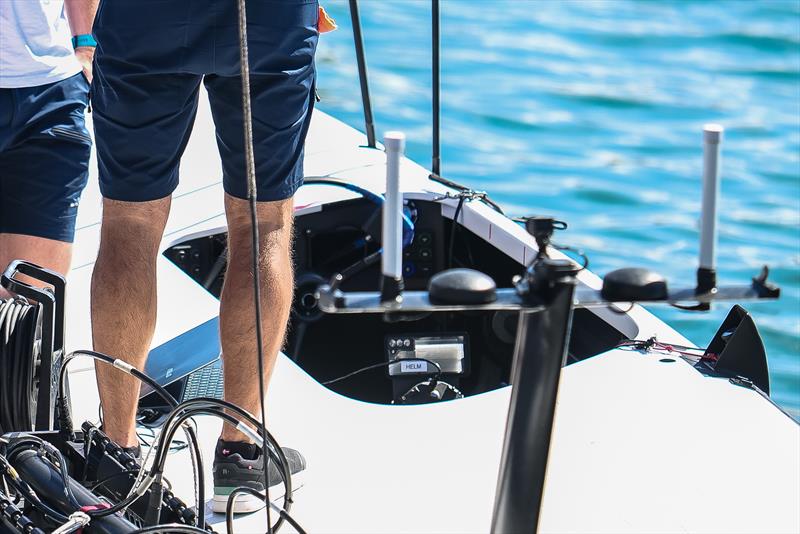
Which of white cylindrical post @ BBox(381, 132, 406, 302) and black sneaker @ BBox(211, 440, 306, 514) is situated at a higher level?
white cylindrical post @ BBox(381, 132, 406, 302)

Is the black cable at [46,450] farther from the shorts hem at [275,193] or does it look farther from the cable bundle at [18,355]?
the shorts hem at [275,193]

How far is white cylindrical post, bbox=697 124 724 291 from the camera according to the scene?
3.85ft

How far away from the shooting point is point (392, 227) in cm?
114

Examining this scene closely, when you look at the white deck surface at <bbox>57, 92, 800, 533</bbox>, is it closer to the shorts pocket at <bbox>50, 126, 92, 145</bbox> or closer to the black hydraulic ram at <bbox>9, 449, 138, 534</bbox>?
the black hydraulic ram at <bbox>9, 449, 138, 534</bbox>

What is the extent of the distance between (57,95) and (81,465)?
0.82m

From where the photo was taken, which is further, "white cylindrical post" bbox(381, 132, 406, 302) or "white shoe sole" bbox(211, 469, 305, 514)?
"white shoe sole" bbox(211, 469, 305, 514)

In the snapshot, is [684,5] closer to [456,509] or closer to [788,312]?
[788,312]

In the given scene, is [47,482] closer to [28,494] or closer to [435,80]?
[28,494]

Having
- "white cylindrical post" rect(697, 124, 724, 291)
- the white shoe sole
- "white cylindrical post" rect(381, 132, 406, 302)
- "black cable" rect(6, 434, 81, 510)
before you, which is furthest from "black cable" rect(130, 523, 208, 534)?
"white cylindrical post" rect(697, 124, 724, 291)

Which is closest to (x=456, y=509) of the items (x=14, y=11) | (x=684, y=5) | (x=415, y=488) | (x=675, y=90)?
(x=415, y=488)

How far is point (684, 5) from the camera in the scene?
30.1ft

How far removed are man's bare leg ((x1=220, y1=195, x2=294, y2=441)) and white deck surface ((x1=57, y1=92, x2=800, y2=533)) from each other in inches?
8.4

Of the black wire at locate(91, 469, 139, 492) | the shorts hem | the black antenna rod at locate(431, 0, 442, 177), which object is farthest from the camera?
the black antenna rod at locate(431, 0, 442, 177)

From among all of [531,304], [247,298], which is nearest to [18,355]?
[247,298]
